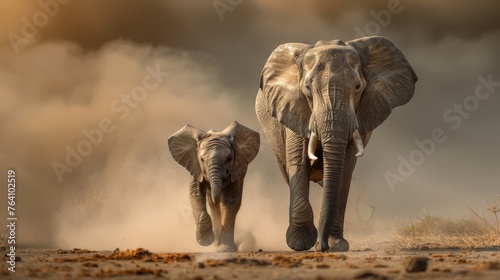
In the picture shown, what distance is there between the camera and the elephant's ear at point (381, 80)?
16047mm

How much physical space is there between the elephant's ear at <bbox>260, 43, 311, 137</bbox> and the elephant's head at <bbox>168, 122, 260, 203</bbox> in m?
2.04

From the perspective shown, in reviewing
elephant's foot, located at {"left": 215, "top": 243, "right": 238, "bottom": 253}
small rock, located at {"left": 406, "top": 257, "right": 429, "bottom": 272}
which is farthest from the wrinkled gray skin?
small rock, located at {"left": 406, "top": 257, "right": 429, "bottom": 272}

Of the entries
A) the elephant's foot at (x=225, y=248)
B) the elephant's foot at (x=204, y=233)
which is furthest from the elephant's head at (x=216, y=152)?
the elephant's foot at (x=225, y=248)

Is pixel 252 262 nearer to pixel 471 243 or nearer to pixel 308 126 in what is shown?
pixel 308 126

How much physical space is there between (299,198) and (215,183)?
250cm

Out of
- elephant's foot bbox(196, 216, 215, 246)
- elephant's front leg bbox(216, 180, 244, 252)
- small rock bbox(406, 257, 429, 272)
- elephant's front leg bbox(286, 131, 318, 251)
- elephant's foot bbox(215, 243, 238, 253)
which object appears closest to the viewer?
small rock bbox(406, 257, 429, 272)

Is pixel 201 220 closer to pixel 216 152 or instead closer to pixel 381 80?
pixel 216 152

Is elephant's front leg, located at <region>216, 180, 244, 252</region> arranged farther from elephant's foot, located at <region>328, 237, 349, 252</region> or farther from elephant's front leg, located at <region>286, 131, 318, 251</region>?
elephant's foot, located at <region>328, 237, 349, 252</region>

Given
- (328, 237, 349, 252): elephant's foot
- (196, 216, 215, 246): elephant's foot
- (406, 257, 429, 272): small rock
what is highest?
(196, 216, 215, 246): elephant's foot

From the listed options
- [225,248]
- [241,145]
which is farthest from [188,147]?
[225,248]

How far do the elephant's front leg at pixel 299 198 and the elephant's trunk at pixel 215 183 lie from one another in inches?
80.3

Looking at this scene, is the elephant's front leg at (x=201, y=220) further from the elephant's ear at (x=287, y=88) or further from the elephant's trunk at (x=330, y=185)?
the elephant's trunk at (x=330, y=185)

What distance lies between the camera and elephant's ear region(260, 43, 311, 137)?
15797 millimetres

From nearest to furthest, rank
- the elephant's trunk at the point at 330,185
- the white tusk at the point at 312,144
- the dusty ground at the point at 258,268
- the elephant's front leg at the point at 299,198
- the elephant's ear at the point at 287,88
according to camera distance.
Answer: the dusty ground at the point at 258,268 < the elephant's trunk at the point at 330,185 < the white tusk at the point at 312,144 < the elephant's ear at the point at 287,88 < the elephant's front leg at the point at 299,198
